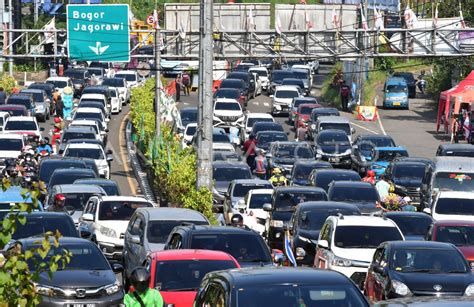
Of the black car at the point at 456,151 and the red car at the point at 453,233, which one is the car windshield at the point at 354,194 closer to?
the red car at the point at 453,233

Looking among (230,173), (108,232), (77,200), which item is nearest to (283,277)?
(108,232)

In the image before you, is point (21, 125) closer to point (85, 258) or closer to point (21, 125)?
point (21, 125)

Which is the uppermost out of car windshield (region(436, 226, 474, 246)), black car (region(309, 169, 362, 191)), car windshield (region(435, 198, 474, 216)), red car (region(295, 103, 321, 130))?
car windshield (region(436, 226, 474, 246))

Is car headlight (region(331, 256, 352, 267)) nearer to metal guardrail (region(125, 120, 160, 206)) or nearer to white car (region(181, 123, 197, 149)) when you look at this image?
metal guardrail (region(125, 120, 160, 206))

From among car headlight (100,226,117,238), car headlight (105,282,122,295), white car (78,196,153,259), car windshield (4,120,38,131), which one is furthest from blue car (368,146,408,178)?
car headlight (105,282,122,295)

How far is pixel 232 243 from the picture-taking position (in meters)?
19.1

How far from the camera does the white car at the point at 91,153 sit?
42.6 meters

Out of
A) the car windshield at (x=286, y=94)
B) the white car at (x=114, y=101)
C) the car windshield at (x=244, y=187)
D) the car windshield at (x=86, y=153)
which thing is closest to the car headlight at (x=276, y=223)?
the car windshield at (x=244, y=187)

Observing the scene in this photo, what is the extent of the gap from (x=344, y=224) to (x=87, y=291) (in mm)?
6197

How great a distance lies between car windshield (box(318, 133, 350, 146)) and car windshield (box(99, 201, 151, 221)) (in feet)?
74.5

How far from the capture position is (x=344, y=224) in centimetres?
2330

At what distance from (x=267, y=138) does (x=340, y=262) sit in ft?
96.0

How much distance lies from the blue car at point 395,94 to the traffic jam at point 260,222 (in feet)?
44.2

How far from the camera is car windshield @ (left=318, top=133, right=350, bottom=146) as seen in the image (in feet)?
163
